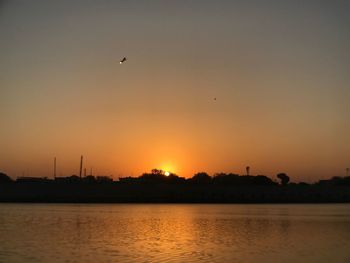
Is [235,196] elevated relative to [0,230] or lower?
elevated

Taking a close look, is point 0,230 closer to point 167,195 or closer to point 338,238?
point 338,238

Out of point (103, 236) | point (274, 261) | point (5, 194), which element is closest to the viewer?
point (274, 261)

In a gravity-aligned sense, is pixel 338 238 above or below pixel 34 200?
below

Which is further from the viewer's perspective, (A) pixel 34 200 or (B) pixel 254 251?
(A) pixel 34 200

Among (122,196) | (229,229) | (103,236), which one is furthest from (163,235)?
(122,196)

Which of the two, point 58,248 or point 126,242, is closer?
point 58,248

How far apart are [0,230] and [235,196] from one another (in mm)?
119694

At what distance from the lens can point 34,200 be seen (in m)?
160

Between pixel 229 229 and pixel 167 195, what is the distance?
10949 cm

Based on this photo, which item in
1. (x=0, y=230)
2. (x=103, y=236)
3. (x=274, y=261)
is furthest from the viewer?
(x=0, y=230)

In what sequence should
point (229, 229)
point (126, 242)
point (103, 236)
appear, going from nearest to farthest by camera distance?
point (126, 242) < point (103, 236) < point (229, 229)

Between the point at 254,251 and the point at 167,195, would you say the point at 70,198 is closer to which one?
the point at 167,195

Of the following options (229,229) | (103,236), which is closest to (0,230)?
(103,236)

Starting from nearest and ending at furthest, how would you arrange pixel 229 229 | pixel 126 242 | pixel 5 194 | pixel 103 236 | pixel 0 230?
pixel 126 242
pixel 103 236
pixel 0 230
pixel 229 229
pixel 5 194
